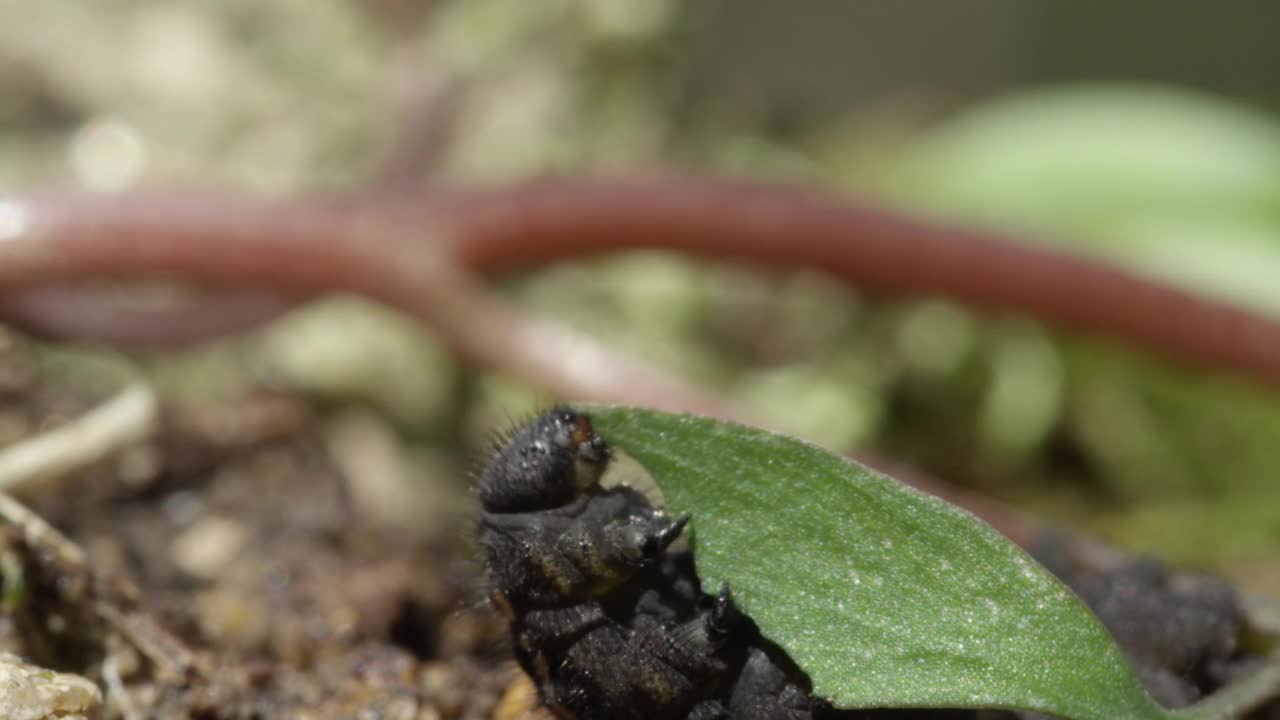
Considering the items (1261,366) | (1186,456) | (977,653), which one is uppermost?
(977,653)

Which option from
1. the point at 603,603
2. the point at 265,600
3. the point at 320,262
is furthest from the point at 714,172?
the point at 603,603

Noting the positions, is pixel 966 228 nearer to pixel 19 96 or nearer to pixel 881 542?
pixel 881 542

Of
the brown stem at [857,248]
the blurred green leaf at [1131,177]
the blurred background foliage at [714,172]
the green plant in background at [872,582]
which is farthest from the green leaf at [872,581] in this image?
the blurred green leaf at [1131,177]

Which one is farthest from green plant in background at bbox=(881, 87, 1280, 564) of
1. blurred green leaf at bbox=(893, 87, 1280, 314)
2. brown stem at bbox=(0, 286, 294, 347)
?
brown stem at bbox=(0, 286, 294, 347)

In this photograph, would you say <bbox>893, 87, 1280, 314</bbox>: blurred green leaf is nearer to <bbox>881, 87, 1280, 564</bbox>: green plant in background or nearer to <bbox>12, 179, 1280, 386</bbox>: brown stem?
<bbox>881, 87, 1280, 564</bbox>: green plant in background

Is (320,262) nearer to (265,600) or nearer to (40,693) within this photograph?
(265,600)

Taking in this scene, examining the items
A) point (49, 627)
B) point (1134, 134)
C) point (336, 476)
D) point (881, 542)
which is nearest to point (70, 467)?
point (49, 627)

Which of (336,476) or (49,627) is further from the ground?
(49,627)
